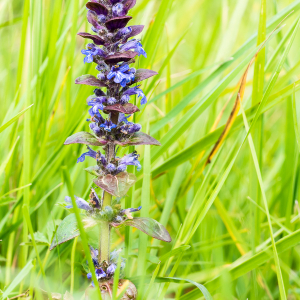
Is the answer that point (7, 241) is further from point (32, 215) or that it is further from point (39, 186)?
point (39, 186)

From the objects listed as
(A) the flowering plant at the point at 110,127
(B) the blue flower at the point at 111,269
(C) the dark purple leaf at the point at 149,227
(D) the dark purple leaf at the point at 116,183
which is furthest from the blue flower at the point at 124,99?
(B) the blue flower at the point at 111,269

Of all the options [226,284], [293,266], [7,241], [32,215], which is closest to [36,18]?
[32,215]

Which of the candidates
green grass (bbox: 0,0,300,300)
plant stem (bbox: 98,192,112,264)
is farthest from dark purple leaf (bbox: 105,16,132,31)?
plant stem (bbox: 98,192,112,264)

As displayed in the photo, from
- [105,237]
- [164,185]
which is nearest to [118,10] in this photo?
[105,237]

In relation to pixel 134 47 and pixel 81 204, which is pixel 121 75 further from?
pixel 81 204

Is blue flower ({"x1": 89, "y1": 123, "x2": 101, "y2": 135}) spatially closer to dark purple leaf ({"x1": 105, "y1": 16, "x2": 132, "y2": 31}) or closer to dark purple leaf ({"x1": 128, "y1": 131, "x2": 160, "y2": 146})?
dark purple leaf ({"x1": 128, "y1": 131, "x2": 160, "y2": 146})

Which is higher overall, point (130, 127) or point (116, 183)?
point (130, 127)

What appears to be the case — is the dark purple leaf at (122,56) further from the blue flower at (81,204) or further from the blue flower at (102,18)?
the blue flower at (81,204)
